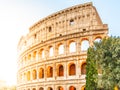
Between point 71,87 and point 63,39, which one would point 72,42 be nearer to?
point 63,39

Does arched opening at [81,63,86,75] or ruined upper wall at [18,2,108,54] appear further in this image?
arched opening at [81,63,86,75]

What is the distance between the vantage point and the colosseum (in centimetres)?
2591

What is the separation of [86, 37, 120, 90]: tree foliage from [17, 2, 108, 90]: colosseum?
5277 millimetres

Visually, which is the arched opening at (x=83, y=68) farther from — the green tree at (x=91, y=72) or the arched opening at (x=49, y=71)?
the green tree at (x=91, y=72)

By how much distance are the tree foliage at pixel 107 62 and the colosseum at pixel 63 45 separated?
528 centimetres

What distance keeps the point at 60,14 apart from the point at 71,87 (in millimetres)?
8457

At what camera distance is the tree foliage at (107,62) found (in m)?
19.3

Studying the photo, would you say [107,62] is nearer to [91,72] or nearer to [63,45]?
[91,72]

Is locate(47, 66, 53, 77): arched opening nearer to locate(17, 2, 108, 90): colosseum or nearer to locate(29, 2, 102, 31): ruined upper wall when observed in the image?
locate(17, 2, 108, 90): colosseum

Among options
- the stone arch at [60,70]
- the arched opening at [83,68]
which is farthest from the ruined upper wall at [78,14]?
the stone arch at [60,70]

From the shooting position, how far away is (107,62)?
65.0 ft

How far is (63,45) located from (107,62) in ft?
28.9

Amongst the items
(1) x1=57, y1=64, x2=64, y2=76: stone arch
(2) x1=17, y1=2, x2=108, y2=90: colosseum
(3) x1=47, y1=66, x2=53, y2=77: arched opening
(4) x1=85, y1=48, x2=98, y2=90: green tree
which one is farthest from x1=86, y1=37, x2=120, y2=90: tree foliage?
(3) x1=47, y1=66, x2=53, y2=77: arched opening

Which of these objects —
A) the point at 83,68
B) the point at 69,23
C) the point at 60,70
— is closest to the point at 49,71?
the point at 60,70
